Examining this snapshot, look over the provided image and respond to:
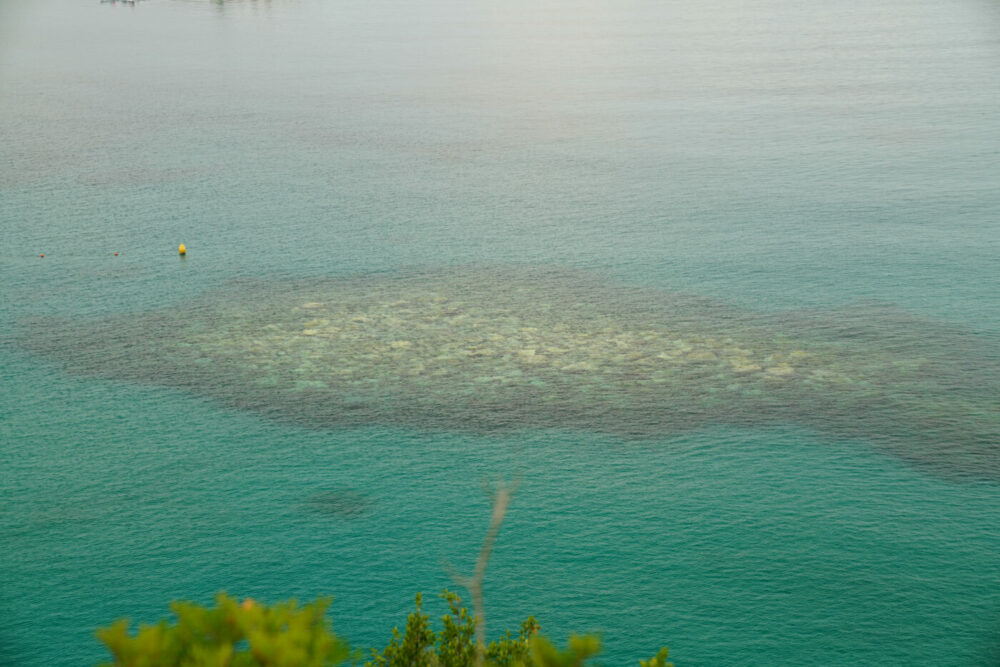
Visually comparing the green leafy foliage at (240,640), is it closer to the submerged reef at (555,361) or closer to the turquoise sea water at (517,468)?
the turquoise sea water at (517,468)

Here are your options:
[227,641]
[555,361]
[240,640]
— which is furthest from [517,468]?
[227,641]

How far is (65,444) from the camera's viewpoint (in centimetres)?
7712

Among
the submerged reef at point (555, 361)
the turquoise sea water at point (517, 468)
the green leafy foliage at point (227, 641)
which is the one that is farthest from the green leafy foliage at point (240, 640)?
the submerged reef at point (555, 361)

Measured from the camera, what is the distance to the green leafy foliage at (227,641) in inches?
643

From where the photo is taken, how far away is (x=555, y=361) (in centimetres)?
8800

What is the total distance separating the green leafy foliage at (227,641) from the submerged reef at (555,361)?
60088 mm

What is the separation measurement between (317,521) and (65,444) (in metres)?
21.8

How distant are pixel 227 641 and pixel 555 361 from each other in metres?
71.5

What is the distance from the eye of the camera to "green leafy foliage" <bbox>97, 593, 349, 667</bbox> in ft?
53.6

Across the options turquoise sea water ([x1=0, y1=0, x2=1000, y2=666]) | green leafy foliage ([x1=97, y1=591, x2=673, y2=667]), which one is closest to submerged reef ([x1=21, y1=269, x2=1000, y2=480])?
turquoise sea water ([x1=0, y1=0, x2=1000, y2=666])

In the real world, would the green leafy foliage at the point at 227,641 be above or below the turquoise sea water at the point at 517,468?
above

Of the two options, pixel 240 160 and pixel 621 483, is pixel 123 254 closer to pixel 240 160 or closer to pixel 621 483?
pixel 240 160

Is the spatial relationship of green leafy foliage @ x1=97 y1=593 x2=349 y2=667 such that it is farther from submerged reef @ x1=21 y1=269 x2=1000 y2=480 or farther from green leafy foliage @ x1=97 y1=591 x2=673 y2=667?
submerged reef @ x1=21 y1=269 x2=1000 y2=480

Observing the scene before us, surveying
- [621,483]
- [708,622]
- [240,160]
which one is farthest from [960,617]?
[240,160]
